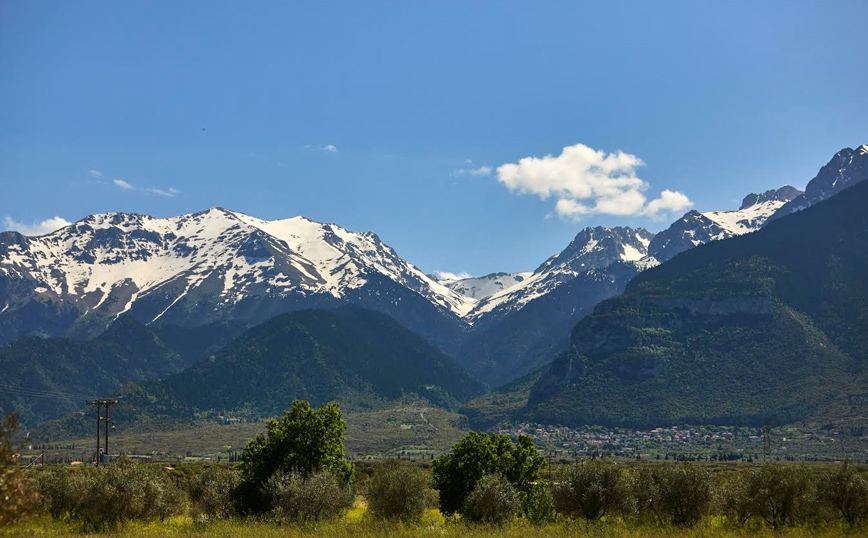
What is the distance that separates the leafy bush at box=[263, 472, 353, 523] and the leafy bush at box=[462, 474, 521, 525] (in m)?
12.3

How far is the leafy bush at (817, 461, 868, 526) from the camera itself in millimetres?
65938

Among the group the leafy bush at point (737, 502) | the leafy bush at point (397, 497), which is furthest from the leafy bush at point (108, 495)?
the leafy bush at point (737, 502)

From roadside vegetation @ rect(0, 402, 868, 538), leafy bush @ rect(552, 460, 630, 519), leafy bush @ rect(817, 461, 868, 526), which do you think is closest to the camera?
roadside vegetation @ rect(0, 402, 868, 538)

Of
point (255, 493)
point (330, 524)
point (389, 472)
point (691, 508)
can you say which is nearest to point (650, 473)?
point (691, 508)

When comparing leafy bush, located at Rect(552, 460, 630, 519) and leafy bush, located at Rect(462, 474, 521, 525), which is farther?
leafy bush, located at Rect(552, 460, 630, 519)

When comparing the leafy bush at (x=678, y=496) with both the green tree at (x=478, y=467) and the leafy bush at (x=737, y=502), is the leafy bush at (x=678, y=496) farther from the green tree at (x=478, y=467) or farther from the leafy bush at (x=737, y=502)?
the green tree at (x=478, y=467)

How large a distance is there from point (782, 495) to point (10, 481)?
6051 cm

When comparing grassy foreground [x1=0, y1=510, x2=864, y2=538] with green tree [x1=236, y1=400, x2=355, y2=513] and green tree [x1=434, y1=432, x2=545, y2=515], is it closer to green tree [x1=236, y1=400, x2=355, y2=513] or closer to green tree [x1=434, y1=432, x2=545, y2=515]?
green tree [x1=236, y1=400, x2=355, y2=513]

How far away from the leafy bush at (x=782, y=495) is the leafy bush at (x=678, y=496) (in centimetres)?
435

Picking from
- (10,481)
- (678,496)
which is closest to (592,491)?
(678,496)

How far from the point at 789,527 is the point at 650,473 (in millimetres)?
12737

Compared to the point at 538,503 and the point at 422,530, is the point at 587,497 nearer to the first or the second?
the point at 538,503

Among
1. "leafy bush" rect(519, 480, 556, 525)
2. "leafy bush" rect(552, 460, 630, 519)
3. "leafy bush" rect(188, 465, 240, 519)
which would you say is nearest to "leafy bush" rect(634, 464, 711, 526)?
"leafy bush" rect(552, 460, 630, 519)

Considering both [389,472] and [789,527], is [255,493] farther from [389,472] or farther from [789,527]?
[789,527]
